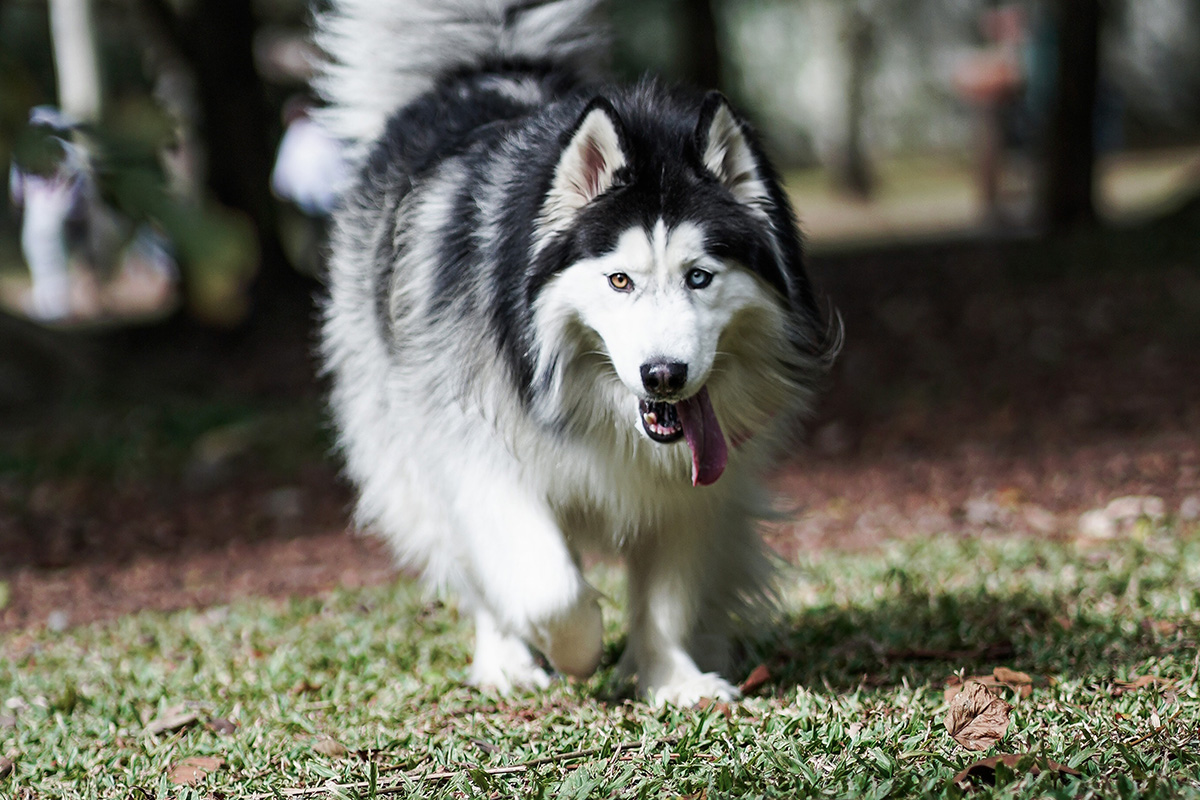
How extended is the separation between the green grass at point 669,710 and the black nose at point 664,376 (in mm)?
904

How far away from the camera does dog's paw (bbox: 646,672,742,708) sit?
143 inches

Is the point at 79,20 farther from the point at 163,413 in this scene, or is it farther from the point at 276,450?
the point at 276,450

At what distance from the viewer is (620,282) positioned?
3154 mm

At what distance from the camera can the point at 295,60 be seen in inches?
604

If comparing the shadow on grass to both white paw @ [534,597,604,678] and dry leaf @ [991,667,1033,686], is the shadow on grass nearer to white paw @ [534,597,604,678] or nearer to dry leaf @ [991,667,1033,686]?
dry leaf @ [991,667,1033,686]

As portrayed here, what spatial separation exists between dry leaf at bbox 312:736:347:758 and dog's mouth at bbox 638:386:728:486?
1.16 m

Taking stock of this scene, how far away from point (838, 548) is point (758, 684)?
2.34m

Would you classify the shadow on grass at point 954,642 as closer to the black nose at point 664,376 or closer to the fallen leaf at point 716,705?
the fallen leaf at point 716,705

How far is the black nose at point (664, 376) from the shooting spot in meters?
3.01

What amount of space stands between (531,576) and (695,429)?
25.1 inches

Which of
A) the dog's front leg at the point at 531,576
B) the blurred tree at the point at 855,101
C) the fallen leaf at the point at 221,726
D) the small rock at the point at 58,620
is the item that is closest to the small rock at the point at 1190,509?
the dog's front leg at the point at 531,576

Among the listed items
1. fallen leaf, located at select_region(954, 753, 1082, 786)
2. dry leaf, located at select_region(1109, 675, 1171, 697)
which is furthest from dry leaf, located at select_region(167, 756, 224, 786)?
dry leaf, located at select_region(1109, 675, 1171, 697)

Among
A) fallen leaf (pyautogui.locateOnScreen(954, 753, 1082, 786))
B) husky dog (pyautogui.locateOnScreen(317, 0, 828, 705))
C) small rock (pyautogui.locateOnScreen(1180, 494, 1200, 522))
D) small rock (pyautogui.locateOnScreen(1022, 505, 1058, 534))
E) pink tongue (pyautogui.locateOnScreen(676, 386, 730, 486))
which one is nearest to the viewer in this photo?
fallen leaf (pyautogui.locateOnScreen(954, 753, 1082, 786))

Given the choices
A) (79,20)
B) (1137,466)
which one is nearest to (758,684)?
(1137,466)
